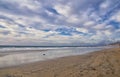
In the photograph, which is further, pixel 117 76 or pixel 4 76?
pixel 4 76

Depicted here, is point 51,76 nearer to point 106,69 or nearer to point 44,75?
point 44,75

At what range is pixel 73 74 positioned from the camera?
353 inches

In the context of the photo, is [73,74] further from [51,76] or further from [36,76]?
[36,76]

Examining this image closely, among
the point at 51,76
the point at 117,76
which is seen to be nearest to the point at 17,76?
the point at 51,76

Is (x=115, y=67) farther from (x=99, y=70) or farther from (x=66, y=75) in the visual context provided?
(x=66, y=75)

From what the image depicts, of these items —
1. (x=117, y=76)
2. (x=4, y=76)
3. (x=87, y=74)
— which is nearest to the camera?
(x=117, y=76)

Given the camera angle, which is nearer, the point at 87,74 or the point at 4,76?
the point at 87,74

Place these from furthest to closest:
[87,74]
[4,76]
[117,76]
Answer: [4,76] → [87,74] → [117,76]

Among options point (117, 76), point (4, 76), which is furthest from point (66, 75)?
point (4, 76)

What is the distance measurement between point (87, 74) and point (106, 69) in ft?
4.44

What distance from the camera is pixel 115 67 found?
9625 mm

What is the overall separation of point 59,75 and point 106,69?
258 cm

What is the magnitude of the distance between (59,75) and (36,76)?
1.22 metres

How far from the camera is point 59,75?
357 inches
